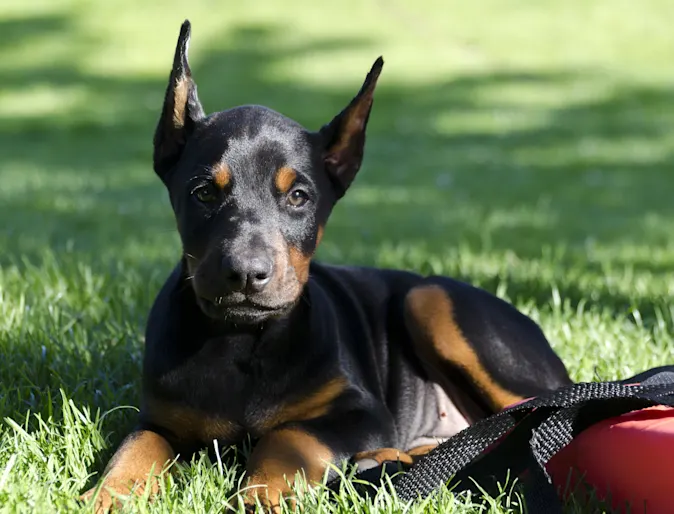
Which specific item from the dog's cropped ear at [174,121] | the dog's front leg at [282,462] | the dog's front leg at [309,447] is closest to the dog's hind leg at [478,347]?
the dog's front leg at [309,447]

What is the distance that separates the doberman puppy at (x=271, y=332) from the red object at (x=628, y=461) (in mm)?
668

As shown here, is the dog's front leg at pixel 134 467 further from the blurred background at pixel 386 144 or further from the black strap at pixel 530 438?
the black strap at pixel 530 438

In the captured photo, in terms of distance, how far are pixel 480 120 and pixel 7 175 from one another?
787cm

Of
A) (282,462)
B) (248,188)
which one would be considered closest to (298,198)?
(248,188)

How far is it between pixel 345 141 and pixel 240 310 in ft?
2.90

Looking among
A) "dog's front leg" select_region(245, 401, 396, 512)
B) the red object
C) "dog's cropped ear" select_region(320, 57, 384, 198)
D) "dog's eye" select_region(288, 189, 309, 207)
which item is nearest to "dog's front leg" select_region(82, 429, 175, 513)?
"dog's front leg" select_region(245, 401, 396, 512)

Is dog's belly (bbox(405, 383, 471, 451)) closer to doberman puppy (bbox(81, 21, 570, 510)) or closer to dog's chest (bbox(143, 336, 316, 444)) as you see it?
doberman puppy (bbox(81, 21, 570, 510))

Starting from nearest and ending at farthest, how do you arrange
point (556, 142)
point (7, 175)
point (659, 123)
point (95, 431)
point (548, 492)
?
1. point (548, 492)
2. point (95, 431)
3. point (7, 175)
4. point (556, 142)
5. point (659, 123)


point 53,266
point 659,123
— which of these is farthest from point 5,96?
point 53,266

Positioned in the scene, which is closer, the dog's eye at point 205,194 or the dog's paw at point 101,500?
the dog's paw at point 101,500

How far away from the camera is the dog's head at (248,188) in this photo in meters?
3.25

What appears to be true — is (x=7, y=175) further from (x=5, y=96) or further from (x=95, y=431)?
(x=95, y=431)

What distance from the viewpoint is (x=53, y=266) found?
5.92 m

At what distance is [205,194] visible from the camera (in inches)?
136
